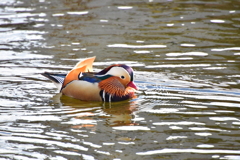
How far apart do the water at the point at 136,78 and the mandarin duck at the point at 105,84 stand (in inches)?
5.0

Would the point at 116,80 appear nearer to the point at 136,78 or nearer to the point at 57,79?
the point at 57,79

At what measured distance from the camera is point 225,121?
7.55 metres

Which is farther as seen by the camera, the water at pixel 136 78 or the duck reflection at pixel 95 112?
the duck reflection at pixel 95 112

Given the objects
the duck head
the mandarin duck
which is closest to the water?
the mandarin duck

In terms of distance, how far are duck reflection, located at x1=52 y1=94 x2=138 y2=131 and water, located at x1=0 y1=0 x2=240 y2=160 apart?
0.02 metres

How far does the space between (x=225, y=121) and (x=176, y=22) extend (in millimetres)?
7357

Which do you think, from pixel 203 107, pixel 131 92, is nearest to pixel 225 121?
pixel 203 107

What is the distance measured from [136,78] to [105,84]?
1.49m

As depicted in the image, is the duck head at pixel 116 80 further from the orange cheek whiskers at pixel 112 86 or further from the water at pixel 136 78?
the water at pixel 136 78

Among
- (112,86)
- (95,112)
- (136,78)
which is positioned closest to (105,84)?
(112,86)

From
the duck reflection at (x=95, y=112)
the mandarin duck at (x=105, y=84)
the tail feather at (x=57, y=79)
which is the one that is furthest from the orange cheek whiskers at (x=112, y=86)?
the tail feather at (x=57, y=79)

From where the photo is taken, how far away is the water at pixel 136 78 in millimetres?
6676

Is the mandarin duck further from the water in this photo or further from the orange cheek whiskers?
the water

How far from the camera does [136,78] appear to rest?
9938mm
